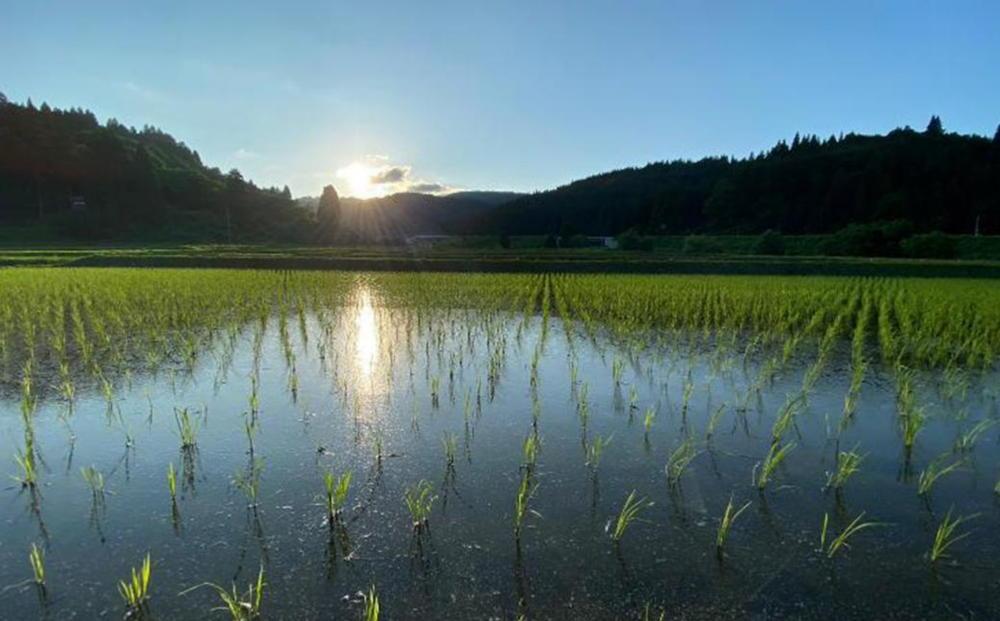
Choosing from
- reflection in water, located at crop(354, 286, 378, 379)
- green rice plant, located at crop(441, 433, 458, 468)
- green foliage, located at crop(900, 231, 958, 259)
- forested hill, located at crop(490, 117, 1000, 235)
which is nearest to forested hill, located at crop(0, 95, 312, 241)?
forested hill, located at crop(490, 117, 1000, 235)

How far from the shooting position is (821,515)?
3248 millimetres

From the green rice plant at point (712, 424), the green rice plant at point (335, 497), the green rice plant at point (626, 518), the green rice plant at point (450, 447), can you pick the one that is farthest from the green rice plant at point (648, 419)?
the green rice plant at point (335, 497)

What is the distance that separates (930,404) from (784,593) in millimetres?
4048

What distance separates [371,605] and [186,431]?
107 inches

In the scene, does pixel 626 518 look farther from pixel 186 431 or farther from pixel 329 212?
pixel 329 212

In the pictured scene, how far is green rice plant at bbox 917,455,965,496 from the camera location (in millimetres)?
3574

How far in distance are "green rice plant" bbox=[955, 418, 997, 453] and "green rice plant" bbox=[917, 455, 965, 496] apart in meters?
0.30

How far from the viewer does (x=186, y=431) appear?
14.0 feet

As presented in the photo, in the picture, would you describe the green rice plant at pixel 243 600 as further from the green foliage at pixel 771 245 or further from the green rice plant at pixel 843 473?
the green foliage at pixel 771 245

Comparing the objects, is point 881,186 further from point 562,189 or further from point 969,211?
point 562,189

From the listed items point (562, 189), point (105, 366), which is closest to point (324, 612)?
point (105, 366)

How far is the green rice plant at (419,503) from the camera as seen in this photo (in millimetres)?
3053

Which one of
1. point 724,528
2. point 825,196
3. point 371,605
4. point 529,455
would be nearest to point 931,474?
point 724,528

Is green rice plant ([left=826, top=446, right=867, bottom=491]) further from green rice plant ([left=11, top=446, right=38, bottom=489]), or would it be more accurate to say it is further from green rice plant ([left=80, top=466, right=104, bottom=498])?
green rice plant ([left=11, top=446, right=38, bottom=489])
